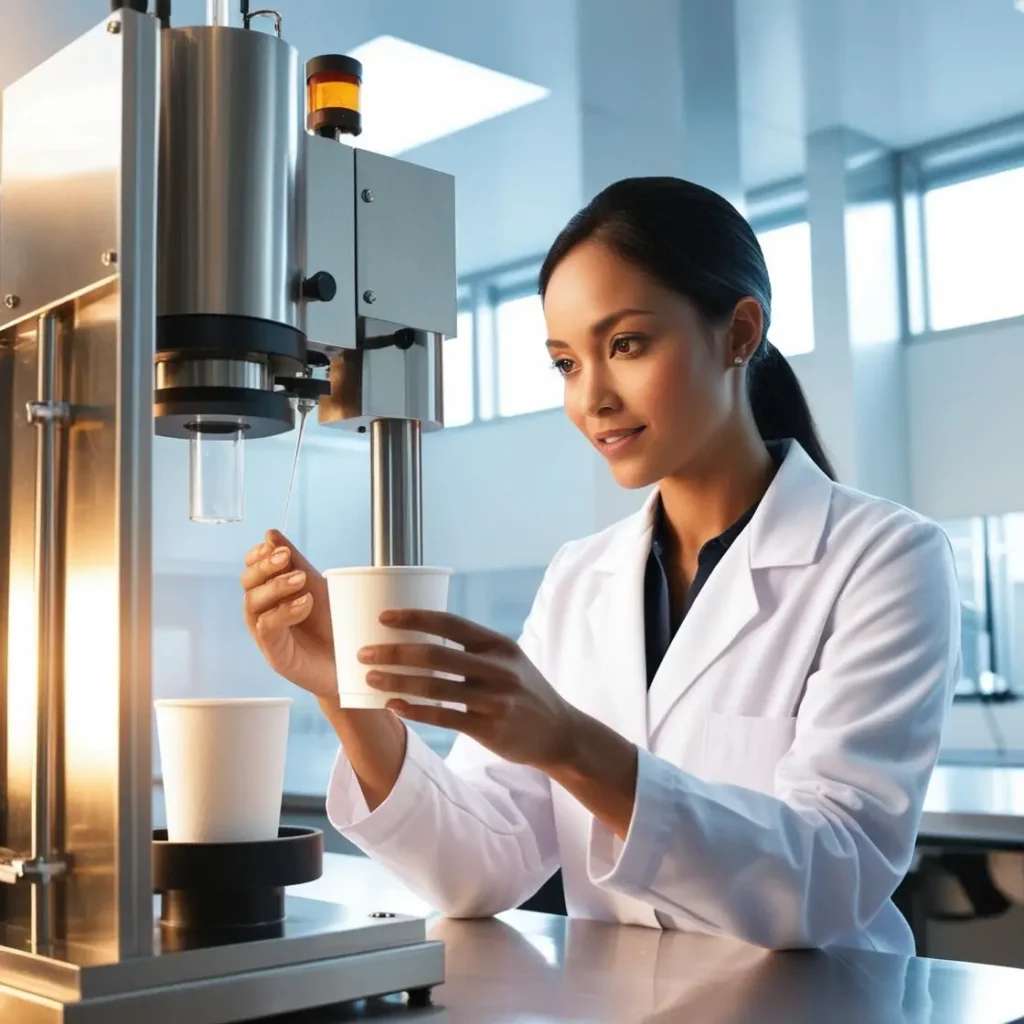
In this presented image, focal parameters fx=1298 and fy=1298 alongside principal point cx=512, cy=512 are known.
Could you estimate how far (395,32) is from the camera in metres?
3.51

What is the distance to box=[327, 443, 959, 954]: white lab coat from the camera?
1.00 meters

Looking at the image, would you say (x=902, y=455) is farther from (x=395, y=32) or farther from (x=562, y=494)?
(x=395, y=32)

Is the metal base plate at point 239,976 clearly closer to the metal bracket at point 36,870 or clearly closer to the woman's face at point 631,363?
the metal bracket at point 36,870

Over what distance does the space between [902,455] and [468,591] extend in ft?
9.02

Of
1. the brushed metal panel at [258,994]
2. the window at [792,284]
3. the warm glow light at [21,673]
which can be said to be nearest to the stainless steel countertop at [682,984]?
the brushed metal panel at [258,994]

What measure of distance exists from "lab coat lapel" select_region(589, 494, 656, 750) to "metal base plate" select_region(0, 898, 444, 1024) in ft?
1.78

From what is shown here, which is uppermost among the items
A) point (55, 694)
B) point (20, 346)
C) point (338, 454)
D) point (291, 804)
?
point (338, 454)

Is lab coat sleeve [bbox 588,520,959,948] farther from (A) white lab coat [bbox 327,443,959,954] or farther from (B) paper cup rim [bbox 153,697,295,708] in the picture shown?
(B) paper cup rim [bbox 153,697,295,708]

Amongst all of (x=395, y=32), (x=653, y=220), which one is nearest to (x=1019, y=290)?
(x=395, y=32)

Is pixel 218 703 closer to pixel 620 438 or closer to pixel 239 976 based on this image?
pixel 239 976

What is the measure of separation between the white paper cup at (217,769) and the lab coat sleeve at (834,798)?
0.92ft

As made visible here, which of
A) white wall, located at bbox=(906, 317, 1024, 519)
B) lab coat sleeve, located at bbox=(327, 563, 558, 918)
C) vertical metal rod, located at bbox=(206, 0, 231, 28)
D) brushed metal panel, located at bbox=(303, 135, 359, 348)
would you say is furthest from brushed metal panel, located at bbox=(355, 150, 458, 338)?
white wall, located at bbox=(906, 317, 1024, 519)

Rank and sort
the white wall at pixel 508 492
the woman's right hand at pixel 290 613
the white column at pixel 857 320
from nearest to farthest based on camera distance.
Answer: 1. the woman's right hand at pixel 290 613
2. the white column at pixel 857 320
3. the white wall at pixel 508 492

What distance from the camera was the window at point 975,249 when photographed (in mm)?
5297
